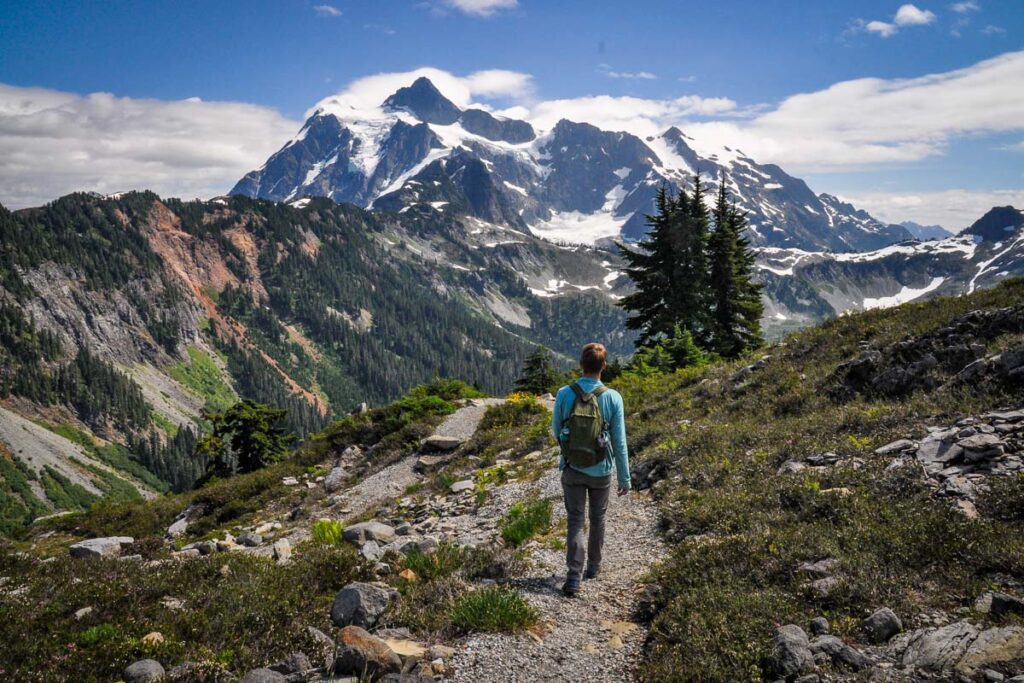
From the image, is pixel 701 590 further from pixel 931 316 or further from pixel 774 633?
pixel 931 316

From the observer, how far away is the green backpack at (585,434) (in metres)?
7.87

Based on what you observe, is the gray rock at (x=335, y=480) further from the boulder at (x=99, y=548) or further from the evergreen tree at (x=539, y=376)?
the evergreen tree at (x=539, y=376)

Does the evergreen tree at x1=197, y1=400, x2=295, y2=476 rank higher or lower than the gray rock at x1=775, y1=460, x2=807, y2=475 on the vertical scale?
lower

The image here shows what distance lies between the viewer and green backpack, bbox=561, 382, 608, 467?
787 cm

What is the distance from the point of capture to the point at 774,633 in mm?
5961

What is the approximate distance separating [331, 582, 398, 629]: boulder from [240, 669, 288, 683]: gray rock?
3.75 ft

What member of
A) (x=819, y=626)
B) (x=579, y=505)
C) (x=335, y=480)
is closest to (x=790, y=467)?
(x=579, y=505)

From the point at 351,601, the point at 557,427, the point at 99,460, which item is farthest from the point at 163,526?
A: the point at 99,460

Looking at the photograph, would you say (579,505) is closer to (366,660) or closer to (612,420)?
(612,420)

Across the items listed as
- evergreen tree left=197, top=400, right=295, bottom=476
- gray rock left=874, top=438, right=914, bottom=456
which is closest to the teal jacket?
gray rock left=874, top=438, right=914, bottom=456

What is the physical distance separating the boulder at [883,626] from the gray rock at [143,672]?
7417 millimetres

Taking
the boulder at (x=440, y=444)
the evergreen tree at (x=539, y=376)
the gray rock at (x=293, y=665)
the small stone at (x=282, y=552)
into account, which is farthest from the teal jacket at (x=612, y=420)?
the evergreen tree at (x=539, y=376)

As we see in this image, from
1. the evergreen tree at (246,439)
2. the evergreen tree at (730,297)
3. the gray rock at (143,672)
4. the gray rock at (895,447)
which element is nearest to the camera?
the gray rock at (143,672)

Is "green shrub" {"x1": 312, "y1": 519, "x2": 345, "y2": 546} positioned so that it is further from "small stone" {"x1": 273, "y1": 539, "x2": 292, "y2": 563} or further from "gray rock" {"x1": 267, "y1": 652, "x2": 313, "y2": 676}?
"gray rock" {"x1": 267, "y1": 652, "x2": 313, "y2": 676}
